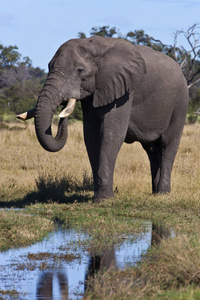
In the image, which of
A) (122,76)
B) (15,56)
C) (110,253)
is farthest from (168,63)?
(15,56)

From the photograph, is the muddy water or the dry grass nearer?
the muddy water

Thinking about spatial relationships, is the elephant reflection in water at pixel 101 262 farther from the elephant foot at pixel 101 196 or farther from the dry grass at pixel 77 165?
the dry grass at pixel 77 165

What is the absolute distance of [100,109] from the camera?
10195 millimetres

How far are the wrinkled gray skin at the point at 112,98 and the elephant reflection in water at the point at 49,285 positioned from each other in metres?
3.55

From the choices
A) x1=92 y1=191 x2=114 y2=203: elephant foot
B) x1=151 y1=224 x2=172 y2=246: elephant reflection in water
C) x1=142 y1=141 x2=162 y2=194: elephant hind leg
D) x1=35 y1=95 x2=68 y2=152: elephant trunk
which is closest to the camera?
x1=151 y1=224 x2=172 y2=246: elephant reflection in water

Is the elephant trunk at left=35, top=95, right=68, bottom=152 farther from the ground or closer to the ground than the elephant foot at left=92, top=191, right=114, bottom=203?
farther from the ground

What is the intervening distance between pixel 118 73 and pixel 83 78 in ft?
2.13

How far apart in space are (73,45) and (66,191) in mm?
2929

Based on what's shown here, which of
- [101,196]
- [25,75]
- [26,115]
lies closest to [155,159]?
[101,196]

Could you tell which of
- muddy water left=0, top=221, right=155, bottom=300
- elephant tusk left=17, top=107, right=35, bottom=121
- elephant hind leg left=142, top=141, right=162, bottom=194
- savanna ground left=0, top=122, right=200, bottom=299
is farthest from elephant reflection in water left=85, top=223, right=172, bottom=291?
elephant hind leg left=142, top=141, right=162, bottom=194

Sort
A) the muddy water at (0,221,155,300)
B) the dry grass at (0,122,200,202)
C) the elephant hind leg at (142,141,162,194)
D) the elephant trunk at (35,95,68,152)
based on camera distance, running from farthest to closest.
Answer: the dry grass at (0,122,200,202)
the elephant hind leg at (142,141,162,194)
the elephant trunk at (35,95,68,152)
the muddy water at (0,221,155,300)

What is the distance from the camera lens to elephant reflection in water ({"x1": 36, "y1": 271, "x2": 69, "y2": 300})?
18.1 ft

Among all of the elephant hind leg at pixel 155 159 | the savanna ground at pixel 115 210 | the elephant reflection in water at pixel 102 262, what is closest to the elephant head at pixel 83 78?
the savanna ground at pixel 115 210

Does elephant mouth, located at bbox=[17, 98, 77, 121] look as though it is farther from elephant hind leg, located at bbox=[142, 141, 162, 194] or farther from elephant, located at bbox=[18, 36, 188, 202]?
elephant hind leg, located at bbox=[142, 141, 162, 194]
